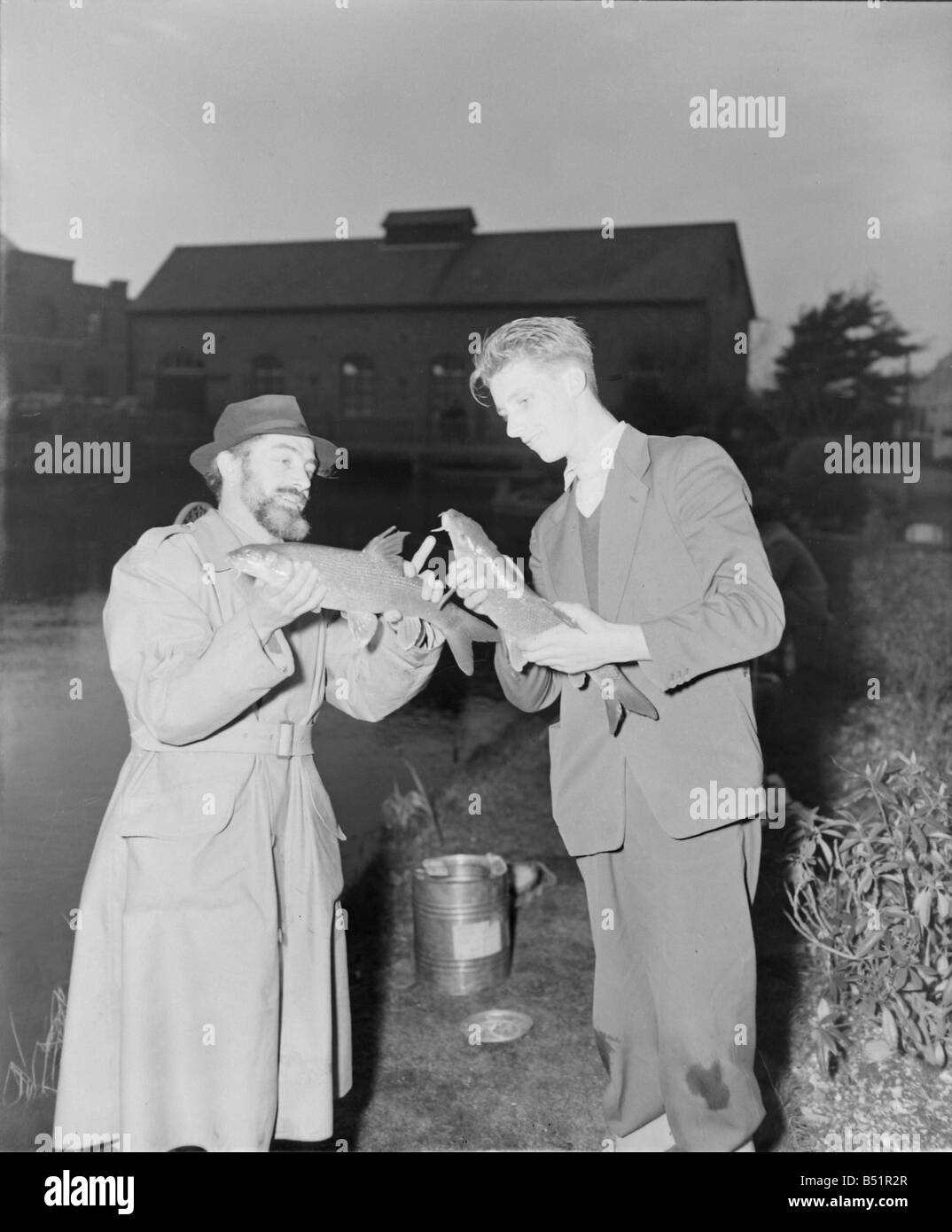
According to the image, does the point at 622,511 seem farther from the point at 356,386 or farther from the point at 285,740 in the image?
the point at 356,386

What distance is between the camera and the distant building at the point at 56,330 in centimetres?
493

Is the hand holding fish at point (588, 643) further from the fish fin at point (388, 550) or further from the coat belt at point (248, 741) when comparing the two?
the coat belt at point (248, 741)

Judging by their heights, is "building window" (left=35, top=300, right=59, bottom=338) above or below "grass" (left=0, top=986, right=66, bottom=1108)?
above

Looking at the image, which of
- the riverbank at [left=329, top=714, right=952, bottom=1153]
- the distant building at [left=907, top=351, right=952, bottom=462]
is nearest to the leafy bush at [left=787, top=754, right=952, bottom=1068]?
the riverbank at [left=329, top=714, right=952, bottom=1153]

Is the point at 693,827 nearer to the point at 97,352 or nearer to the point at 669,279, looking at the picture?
the point at 97,352

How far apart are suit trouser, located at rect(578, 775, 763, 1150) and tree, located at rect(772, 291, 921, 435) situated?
15.9m

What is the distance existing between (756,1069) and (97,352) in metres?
5.17

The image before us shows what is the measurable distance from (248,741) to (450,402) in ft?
18.7

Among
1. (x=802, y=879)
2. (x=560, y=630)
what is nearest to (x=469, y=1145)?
(x=802, y=879)

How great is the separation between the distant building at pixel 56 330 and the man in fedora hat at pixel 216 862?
157cm

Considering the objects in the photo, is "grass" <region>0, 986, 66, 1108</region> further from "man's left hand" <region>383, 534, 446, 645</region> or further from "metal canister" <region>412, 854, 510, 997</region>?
"man's left hand" <region>383, 534, 446, 645</region>

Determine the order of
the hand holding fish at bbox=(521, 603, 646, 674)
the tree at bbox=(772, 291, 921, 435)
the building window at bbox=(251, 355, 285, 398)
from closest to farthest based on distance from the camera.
Answer: the hand holding fish at bbox=(521, 603, 646, 674), the building window at bbox=(251, 355, 285, 398), the tree at bbox=(772, 291, 921, 435)

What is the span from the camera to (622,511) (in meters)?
3.55

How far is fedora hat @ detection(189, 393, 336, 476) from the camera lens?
12.2 feet
